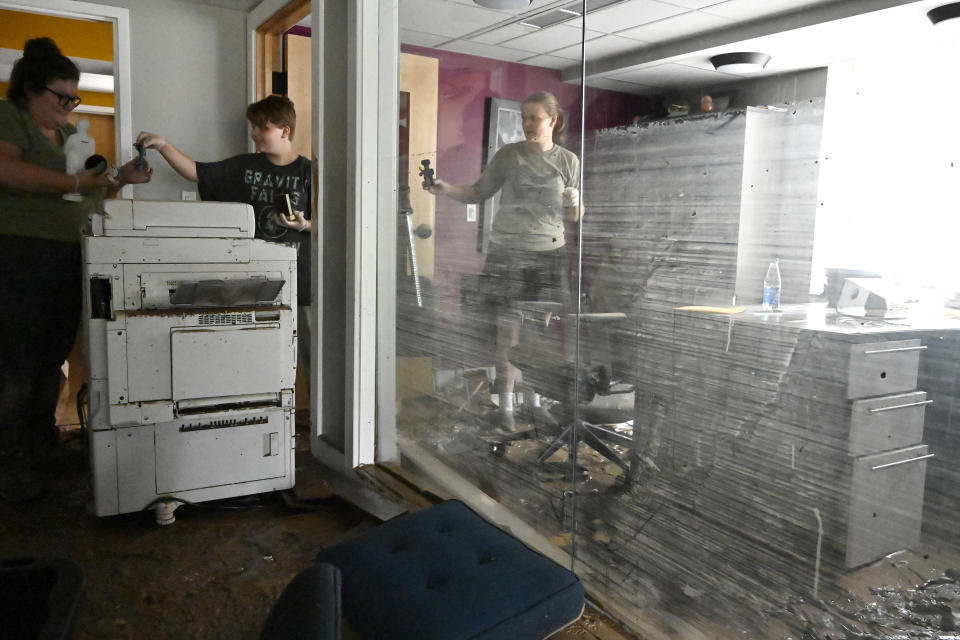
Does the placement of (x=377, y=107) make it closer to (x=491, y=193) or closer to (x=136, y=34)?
(x=491, y=193)

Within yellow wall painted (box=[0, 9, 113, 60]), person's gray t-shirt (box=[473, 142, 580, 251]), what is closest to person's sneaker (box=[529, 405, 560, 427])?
person's gray t-shirt (box=[473, 142, 580, 251])

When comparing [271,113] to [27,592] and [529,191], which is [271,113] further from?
[27,592]

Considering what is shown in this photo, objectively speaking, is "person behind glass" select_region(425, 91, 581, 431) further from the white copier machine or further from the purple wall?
the white copier machine

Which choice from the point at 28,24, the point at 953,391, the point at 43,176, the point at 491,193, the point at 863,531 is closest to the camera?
the point at 953,391

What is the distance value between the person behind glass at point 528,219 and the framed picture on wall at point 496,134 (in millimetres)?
20

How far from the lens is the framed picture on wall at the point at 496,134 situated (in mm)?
1845

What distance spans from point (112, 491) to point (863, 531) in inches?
85.7

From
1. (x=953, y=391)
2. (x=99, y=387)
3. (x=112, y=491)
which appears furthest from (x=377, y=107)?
(x=953, y=391)

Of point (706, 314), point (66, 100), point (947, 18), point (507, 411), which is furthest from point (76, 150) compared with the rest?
point (947, 18)

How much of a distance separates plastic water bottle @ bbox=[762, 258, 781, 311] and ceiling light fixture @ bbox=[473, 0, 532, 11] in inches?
37.9

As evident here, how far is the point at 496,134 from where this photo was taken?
1926mm

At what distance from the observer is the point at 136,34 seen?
3.33m

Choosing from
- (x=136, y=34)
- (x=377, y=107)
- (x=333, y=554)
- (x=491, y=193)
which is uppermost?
(x=136, y=34)

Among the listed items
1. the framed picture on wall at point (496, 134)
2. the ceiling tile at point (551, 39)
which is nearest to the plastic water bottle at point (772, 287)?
the ceiling tile at point (551, 39)
